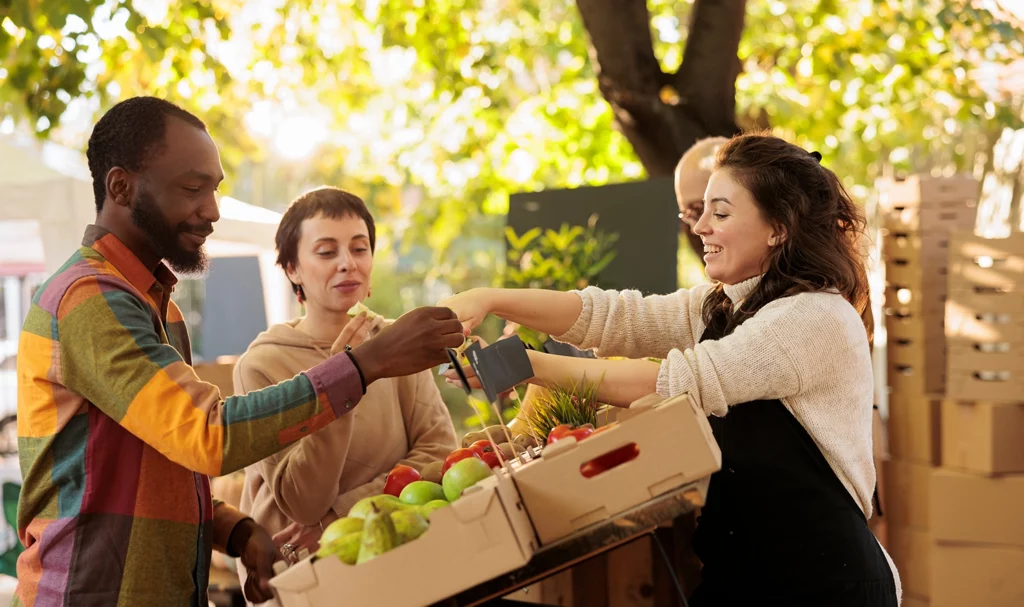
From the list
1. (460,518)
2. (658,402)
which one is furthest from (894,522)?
(460,518)

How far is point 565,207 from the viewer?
491 cm

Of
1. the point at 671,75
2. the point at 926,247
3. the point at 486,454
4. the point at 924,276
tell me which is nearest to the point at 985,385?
the point at 924,276

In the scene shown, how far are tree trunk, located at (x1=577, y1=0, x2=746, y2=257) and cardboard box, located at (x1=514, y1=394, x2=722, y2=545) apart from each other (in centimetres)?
337

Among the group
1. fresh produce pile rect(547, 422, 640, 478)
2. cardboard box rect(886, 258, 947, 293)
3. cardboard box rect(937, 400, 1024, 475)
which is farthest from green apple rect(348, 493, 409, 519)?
cardboard box rect(886, 258, 947, 293)

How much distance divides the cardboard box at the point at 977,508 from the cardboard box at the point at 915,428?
6.5 inches

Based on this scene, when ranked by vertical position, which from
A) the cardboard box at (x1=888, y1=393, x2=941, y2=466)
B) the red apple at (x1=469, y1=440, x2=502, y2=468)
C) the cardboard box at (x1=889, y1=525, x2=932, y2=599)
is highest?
the red apple at (x1=469, y1=440, x2=502, y2=468)

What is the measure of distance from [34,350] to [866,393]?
5.72 ft

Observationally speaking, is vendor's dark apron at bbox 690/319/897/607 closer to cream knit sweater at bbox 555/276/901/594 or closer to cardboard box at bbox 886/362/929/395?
cream knit sweater at bbox 555/276/901/594

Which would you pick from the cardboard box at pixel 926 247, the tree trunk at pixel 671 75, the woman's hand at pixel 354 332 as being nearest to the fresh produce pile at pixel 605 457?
the woman's hand at pixel 354 332

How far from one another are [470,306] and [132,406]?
90cm

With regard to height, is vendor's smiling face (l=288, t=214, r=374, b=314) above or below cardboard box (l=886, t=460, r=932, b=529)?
above

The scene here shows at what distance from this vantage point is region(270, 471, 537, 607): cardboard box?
1.66m

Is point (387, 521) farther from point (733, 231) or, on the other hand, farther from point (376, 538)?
point (733, 231)

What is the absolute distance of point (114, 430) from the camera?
6.29ft
